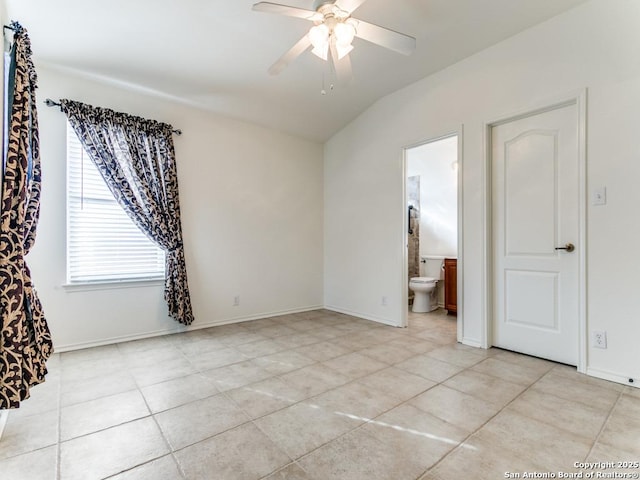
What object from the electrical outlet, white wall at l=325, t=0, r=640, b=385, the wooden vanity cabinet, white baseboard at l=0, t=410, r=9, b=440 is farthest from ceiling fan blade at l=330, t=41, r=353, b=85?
the wooden vanity cabinet

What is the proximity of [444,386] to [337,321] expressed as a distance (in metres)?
2.01

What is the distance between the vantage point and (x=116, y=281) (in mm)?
3311

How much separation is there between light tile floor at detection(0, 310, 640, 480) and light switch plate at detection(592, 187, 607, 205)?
1320mm

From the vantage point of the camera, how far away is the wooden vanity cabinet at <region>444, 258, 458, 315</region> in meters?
4.45

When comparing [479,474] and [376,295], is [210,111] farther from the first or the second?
[479,474]

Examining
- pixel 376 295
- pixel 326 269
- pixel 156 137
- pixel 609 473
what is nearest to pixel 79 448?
pixel 609 473

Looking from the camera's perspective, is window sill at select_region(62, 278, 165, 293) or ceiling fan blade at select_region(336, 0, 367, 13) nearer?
ceiling fan blade at select_region(336, 0, 367, 13)

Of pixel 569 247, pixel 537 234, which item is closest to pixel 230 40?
pixel 537 234

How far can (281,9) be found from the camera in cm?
196

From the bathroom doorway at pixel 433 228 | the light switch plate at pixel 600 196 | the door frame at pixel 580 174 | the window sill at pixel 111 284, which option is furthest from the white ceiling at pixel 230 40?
the window sill at pixel 111 284

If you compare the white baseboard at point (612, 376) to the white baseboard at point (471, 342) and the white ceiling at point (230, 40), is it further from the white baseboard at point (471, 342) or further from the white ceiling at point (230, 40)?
the white ceiling at point (230, 40)

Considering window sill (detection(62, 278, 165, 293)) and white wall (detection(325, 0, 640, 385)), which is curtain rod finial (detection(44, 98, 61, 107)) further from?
white wall (detection(325, 0, 640, 385))

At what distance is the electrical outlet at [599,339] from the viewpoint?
Result: 2410 mm

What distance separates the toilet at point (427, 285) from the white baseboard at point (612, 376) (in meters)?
2.25
